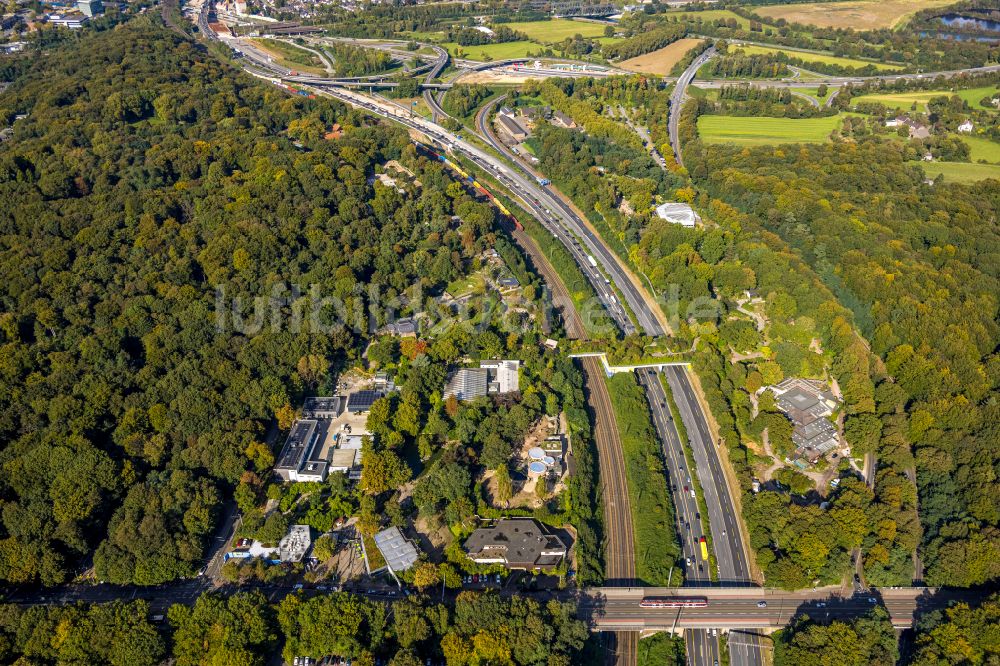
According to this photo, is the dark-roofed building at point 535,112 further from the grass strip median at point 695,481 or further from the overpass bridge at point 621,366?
the grass strip median at point 695,481

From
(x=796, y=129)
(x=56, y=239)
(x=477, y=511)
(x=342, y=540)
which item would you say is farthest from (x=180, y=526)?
(x=796, y=129)

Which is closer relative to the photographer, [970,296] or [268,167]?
[970,296]

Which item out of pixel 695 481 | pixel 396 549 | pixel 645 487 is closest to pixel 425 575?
pixel 396 549

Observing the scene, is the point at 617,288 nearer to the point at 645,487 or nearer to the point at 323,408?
the point at 645,487

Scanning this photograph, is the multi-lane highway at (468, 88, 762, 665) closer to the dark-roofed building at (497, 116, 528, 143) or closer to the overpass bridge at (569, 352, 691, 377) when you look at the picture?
the overpass bridge at (569, 352, 691, 377)

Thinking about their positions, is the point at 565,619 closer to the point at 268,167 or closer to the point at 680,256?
the point at 680,256

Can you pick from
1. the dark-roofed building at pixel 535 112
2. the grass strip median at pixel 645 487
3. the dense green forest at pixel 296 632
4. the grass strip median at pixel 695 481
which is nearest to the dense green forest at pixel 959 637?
the grass strip median at pixel 695 481
